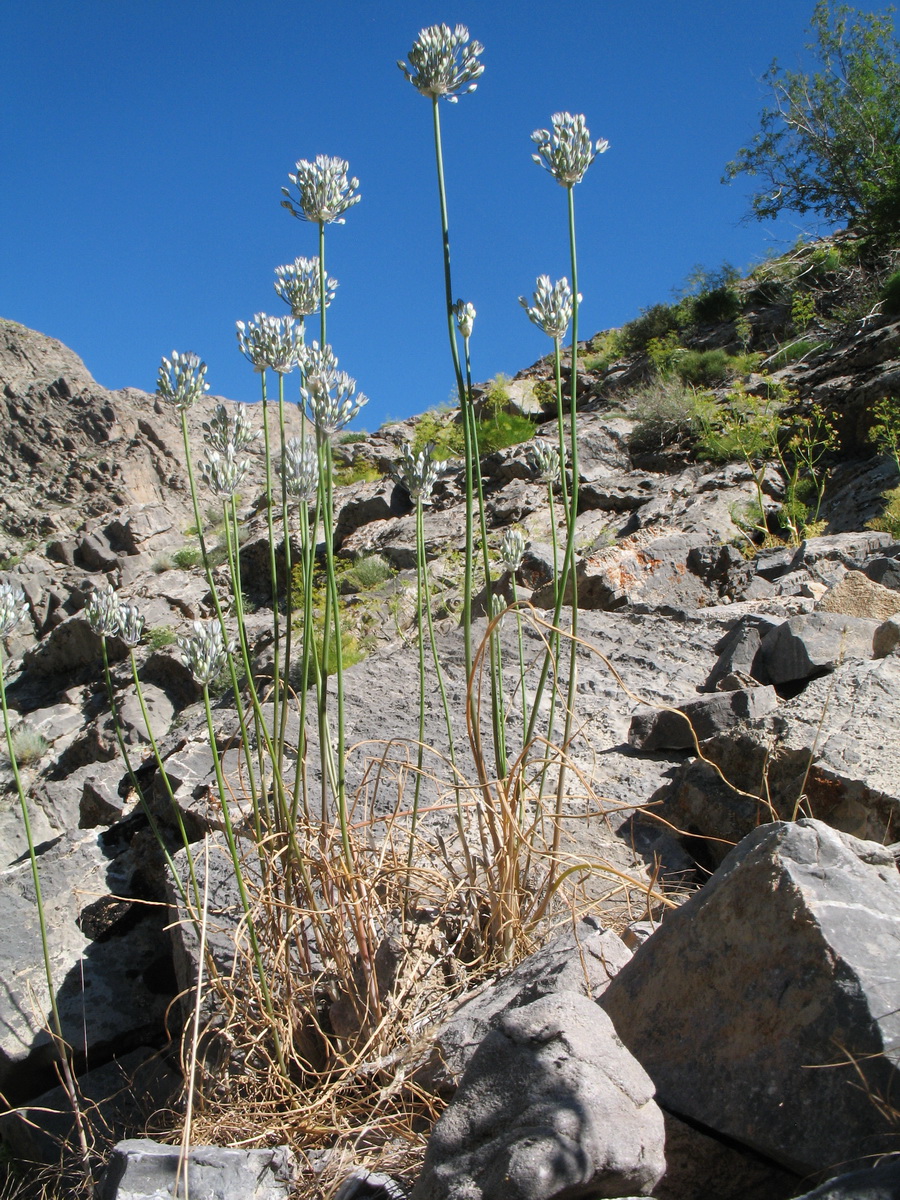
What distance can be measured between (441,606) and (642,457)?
471 cm

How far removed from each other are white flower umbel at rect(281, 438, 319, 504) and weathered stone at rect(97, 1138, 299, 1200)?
1.37 meters

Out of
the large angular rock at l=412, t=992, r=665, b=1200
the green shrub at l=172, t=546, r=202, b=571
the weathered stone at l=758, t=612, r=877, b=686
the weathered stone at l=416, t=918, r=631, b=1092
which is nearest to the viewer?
the large angular rock at l=412, t=992, r=665, b=1200

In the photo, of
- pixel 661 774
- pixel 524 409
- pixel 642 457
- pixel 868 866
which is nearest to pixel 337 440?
pixel 524 409

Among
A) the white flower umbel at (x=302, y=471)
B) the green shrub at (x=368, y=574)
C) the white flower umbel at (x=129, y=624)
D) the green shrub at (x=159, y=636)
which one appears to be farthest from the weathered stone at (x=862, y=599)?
the green shrub at (x=159, y=636)

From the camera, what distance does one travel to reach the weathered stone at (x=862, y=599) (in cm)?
416

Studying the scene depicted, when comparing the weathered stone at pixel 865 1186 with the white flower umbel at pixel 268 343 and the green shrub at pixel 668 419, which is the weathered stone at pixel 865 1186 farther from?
the green shrub at pixel 668 419

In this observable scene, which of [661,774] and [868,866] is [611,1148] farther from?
[661,774]

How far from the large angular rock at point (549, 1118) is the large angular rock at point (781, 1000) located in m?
0.17

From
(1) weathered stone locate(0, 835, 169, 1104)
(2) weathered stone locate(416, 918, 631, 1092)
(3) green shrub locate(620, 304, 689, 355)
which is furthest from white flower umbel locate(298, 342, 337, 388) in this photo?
(3) green shrub locate(620, 304, 689, 355)

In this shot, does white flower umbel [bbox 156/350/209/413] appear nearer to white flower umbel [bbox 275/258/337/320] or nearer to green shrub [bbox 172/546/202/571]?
white flower umbel [bbox 275/258/337/320]

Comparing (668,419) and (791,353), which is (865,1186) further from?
(791,353)

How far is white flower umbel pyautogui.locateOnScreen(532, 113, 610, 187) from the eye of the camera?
1.98 metres

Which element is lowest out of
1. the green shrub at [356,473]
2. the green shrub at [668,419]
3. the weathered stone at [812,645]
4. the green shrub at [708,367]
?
the weathered stone at [812,645]

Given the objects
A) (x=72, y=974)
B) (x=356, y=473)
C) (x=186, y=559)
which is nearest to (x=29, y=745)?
(x=186, y=559)
